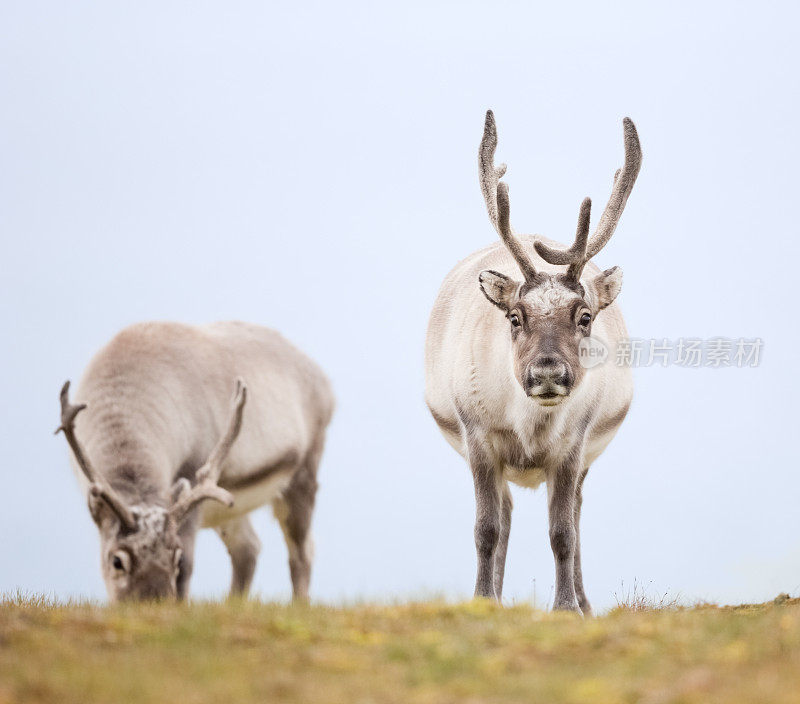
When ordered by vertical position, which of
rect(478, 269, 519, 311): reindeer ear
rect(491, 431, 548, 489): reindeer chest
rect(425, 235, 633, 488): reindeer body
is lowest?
rect(491, 431, 548, 489): reindeer chest

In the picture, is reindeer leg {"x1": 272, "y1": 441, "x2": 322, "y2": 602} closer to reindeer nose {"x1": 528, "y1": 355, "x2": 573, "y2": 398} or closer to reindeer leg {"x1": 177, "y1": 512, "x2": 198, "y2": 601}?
reindeer leg {"x1": 177, "y1": 512, "x2": 198, "y2": 601}

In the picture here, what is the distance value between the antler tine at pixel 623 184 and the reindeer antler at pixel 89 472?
4.49 metres

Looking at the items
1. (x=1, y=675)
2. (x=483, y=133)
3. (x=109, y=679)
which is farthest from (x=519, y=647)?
(x=483, y=133)

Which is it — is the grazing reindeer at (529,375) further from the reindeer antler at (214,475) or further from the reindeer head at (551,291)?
the reindeer antler at (214,475)

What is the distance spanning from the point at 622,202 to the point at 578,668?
18.7ft

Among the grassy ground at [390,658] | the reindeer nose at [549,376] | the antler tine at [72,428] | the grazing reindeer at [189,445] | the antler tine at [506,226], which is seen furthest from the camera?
the antler tine at [506,226]

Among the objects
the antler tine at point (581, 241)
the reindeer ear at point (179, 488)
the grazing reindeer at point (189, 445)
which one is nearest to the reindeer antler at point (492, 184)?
the antler tine at point (581, 241)

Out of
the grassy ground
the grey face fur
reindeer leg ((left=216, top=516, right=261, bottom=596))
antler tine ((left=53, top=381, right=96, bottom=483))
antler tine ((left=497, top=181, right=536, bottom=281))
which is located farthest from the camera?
reindeer leg ((left=216, top=516, right=261, bottom=596))

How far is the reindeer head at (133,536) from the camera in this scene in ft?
29.4

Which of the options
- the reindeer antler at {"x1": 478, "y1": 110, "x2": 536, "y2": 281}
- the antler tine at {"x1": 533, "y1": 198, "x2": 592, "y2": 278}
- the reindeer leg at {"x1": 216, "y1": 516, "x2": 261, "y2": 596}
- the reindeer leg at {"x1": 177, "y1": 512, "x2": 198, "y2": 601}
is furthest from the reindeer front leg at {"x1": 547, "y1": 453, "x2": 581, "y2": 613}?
the reindeer leg at {"x1": 216, "y1": 516, "x2": 261, "y2": 596}

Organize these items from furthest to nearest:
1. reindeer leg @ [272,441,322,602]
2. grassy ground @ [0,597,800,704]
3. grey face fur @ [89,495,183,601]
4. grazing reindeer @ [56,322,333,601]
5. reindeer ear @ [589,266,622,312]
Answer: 1. reindeer leg @ [272,441,322,602]
2. reindeer ear @ [589,266,622,312]
3. grazing reindeer @ [56,322,333,601]
4. grey face fur @ [89,495,183,601]
5. grassy ground @ [0,597,800,704]

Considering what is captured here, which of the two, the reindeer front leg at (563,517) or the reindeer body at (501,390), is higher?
the reindeer body at (501,390)

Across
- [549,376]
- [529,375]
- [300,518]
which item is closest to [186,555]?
[300,518]

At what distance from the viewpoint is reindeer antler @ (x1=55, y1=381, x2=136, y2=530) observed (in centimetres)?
902
